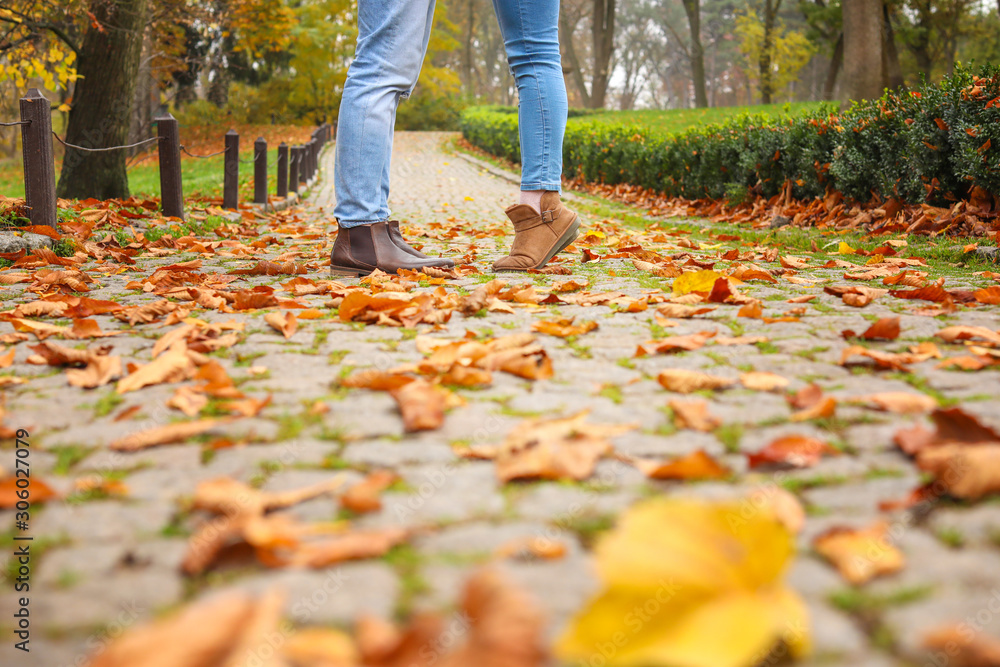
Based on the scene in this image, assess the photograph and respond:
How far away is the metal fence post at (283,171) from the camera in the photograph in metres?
11.0

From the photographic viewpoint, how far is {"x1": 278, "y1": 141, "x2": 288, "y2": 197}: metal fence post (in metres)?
11.0

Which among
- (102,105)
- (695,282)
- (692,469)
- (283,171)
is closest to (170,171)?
(102,105)

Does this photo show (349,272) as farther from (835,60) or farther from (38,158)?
(835,60)

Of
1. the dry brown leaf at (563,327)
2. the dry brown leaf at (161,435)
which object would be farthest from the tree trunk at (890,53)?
the dry brown leaf at (161,435)

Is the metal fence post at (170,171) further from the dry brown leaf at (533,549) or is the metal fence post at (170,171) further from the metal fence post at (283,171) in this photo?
the dry brown leaf at (533,549)

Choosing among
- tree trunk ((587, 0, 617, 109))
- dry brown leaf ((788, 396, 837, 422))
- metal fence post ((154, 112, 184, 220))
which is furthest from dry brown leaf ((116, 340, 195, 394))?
tree trunk ((587, 0, 617, 109))

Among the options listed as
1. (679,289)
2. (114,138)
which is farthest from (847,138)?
(114,138)

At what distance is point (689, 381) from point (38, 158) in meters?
4.77

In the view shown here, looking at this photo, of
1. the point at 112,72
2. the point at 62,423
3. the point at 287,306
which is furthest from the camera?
the point at 112,72

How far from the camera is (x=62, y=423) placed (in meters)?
1.62

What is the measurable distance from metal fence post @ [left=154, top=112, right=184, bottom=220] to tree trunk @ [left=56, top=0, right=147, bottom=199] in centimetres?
122

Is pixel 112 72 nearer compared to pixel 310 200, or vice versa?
pixel 112 72

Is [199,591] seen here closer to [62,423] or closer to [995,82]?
[62,423]

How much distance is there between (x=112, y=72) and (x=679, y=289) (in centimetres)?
744
